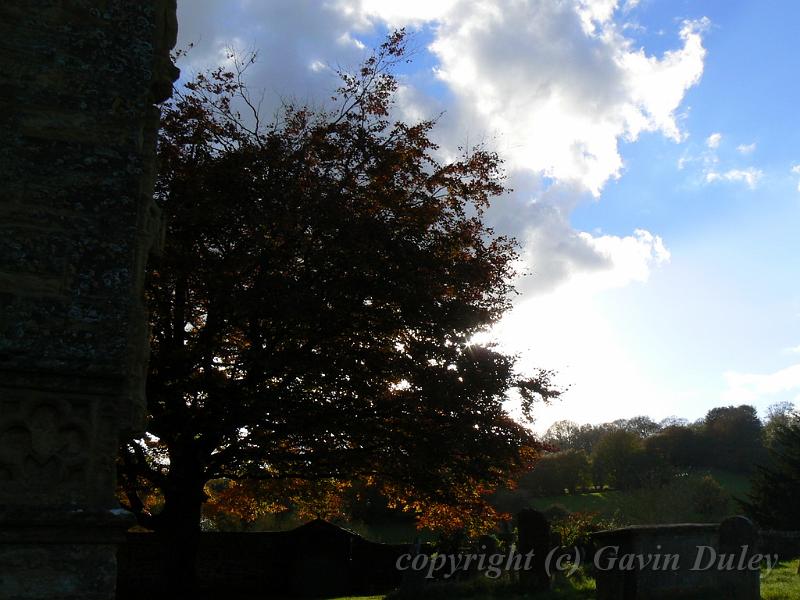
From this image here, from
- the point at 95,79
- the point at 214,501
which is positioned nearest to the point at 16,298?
the point at 95,79

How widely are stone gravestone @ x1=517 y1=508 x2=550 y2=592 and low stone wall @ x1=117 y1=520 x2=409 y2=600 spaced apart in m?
9.18

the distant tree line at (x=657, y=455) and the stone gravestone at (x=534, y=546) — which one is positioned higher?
the distant tree line at (x=657, y=455)

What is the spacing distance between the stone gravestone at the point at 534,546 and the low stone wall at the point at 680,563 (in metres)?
2.87

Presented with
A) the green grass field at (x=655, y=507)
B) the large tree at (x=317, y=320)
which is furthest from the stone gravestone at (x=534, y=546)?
the green grass field at (x=655, y=507)

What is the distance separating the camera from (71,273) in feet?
12.6

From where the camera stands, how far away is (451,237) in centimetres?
1581

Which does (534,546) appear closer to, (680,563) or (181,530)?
(680,563)

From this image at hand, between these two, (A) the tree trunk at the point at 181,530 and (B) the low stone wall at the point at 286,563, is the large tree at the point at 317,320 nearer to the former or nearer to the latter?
(A) the tree trunk at the point at 181,530

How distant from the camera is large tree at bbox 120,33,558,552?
44.2 feet

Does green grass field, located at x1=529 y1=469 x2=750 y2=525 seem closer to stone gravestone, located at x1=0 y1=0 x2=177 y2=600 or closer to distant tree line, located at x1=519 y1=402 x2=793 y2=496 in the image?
distant tree line, located at x1=519 y1=402 x2=793 y2=496

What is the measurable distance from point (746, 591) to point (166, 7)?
12.2 meters

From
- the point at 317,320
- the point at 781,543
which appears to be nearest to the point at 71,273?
the point at 317,320

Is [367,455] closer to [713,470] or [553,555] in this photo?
[553,555]

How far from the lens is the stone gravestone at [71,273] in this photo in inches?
138
